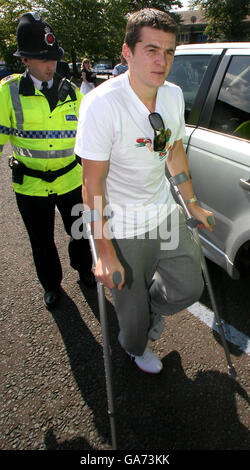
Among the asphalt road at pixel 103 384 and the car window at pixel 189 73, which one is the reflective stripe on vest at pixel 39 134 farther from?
the asphalt road at pixel 103 384

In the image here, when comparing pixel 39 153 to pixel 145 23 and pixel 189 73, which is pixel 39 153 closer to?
pixel 145 23

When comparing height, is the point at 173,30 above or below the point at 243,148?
above

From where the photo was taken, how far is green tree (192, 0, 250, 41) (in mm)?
36000

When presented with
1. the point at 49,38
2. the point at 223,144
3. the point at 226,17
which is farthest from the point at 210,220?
the point at 226,17

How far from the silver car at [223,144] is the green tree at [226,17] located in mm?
40402

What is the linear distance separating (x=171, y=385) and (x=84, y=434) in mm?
643

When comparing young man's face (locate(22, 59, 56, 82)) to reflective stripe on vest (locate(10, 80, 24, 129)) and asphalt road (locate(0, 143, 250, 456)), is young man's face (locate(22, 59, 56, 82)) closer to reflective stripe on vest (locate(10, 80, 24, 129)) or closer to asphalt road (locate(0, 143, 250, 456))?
reflective stripe on vest (locate(10, 80, 24, 129))

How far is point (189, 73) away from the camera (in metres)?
3.00

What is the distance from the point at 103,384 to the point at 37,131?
184 cm

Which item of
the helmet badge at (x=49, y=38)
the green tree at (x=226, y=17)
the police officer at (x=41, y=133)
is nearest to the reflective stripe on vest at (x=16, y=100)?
the police officer at (x=41, y=133)

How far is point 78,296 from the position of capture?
3059 millimetres

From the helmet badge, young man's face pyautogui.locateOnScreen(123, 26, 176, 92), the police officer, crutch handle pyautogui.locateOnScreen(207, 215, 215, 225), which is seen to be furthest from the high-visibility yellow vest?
crutch handle pyautogui.locateOnScreen(207, 215, 215, 225)
